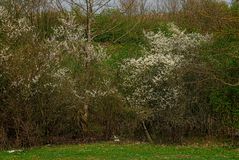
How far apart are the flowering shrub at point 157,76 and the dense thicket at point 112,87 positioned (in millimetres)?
46

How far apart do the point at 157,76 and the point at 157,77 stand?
0.08m

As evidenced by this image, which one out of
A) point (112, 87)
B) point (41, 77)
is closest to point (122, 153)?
point (112, 87)

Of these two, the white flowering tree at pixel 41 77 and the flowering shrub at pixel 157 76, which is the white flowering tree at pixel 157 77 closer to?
the flowering shrub at pixel 157 76

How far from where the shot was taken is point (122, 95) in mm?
23953

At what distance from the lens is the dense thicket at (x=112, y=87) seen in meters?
22.2

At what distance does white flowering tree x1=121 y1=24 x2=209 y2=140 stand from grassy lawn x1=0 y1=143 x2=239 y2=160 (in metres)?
2.53

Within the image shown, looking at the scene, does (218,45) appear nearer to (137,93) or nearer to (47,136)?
(137,93)

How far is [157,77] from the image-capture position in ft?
77.6

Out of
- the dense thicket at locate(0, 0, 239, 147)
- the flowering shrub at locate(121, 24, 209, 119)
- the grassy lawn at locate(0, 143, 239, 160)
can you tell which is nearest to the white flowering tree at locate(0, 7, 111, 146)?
the dense thicket at locate(0, 0, 239, 147)

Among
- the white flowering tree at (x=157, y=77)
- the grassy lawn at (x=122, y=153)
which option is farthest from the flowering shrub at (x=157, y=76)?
the grassy lawn at (x=122, y=153)

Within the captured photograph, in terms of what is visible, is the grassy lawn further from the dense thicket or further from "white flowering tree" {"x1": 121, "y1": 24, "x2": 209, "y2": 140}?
"white flowering tree" {"x1": 121, "y1": 24, "x2": 209, "y2": 140}

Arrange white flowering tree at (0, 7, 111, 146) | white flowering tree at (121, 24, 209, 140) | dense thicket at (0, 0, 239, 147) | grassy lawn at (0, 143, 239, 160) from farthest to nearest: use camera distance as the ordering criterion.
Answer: white flowering tree at (121, 24, 209, 140) < dense thicket at (0, 0, 239, 147) < white flowering tree at (0, 7, 111, 146) < grassy lawn at (0, 143, 239, 160)

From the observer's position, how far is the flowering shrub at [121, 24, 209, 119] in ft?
77.1

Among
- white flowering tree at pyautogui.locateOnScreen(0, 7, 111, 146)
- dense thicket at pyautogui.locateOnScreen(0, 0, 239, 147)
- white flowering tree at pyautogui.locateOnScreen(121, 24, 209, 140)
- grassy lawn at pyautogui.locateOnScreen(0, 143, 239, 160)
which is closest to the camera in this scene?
grassy lawn at pyautogui.locateOnScreen(0, 143, 239, 160)
